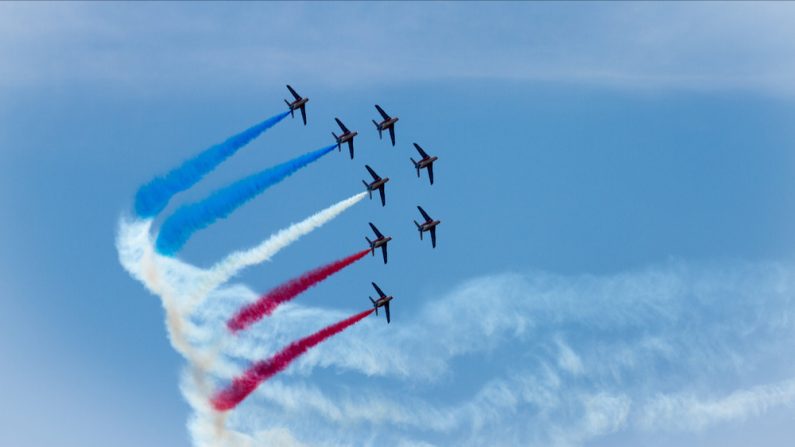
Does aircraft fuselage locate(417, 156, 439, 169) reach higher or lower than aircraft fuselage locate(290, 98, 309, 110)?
lower

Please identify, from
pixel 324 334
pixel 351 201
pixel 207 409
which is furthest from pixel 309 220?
pixel 207 409

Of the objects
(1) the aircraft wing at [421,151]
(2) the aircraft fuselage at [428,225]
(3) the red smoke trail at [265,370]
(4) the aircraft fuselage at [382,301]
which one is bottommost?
(3) the red smoke trail at [265,370]

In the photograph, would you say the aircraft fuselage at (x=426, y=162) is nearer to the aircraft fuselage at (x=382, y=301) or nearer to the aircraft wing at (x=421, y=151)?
the aircraft wing at (x=421, y=151)

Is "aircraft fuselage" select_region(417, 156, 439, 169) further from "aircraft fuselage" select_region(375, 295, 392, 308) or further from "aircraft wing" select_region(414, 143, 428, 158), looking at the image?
"aircraft fuselage" select_region(375, 295, 392, 308)

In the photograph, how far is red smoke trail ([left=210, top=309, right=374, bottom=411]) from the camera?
292 ft

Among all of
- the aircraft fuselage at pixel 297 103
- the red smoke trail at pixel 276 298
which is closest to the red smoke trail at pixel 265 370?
the red smoke trail at pixel 276 298

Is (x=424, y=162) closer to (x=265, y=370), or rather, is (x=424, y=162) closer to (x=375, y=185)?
(x=375, y=185)

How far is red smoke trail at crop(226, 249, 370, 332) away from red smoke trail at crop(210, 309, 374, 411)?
3.60 m

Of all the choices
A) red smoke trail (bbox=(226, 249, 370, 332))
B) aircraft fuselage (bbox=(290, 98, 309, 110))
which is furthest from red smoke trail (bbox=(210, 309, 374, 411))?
aircraft fuselage (bbox=(290, 98, 309, 110))

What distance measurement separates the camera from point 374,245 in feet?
315

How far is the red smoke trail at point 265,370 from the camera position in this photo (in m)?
89.1

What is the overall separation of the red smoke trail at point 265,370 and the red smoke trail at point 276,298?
360 cm

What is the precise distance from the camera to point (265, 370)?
3541 inches

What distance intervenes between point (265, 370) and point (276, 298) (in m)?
5.98
